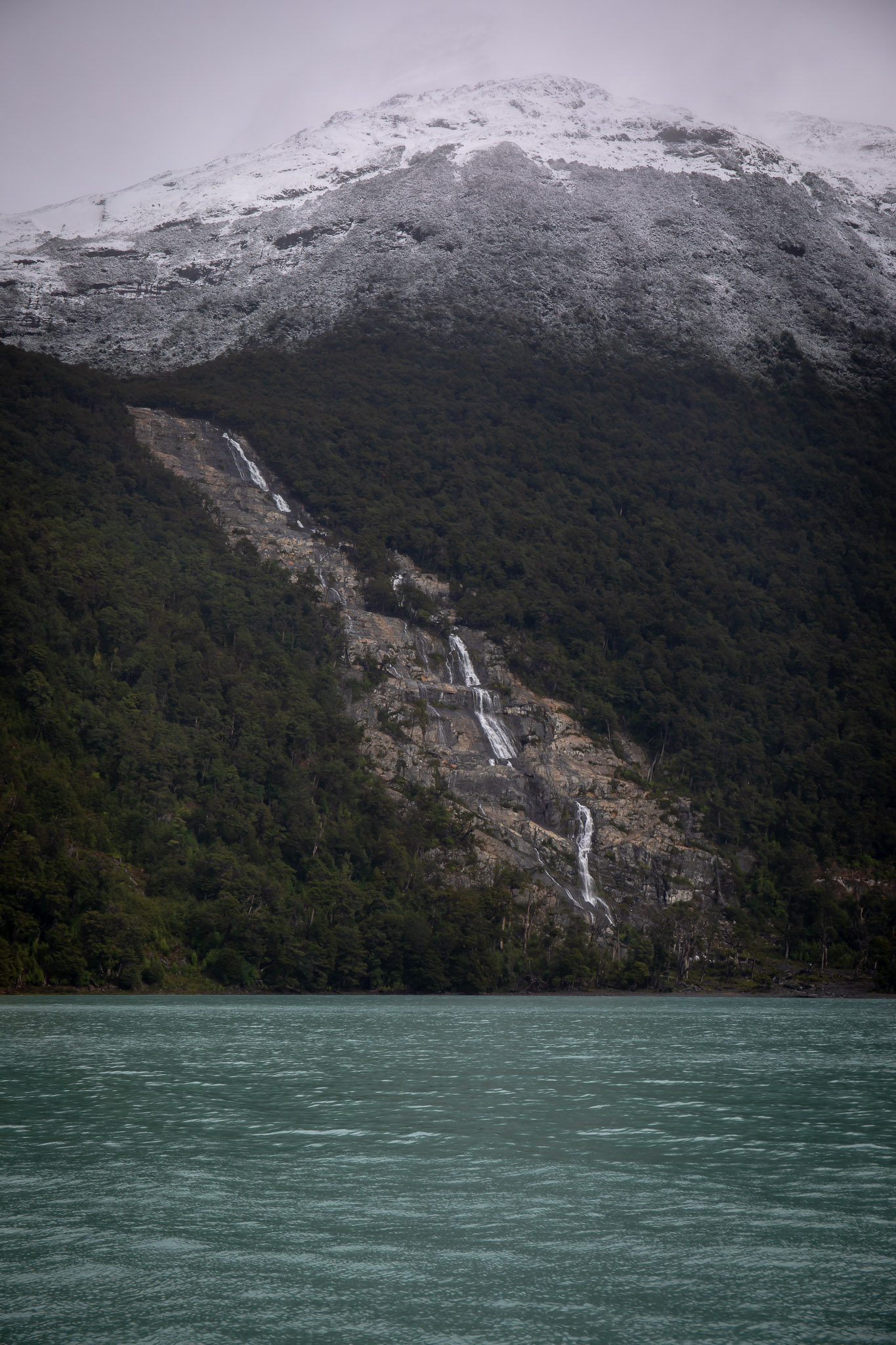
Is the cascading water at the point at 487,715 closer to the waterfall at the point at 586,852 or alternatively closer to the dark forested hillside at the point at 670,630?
the dark forested hillside at the point at 670,630

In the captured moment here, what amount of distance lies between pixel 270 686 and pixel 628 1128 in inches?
4589

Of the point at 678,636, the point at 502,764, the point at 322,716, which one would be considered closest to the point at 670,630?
the point at 678,636

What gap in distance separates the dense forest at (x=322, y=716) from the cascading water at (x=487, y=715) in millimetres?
→ 10352

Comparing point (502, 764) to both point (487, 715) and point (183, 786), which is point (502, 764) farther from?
point (183, 786)

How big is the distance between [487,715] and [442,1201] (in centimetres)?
12470

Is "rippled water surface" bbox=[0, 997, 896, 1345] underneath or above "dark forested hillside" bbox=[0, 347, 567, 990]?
underneath

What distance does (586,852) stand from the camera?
5039 inches

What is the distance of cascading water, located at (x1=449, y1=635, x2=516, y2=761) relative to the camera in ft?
452

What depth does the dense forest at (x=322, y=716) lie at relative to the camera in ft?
323

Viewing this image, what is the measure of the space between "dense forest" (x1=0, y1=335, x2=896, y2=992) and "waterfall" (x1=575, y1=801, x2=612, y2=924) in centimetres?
456

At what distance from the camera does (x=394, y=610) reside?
15700cm

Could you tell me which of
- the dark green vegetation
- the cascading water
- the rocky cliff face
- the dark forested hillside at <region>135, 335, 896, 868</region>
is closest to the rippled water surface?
the rocky cliff face

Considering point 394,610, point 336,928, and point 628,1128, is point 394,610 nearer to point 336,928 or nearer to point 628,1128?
point 336,928

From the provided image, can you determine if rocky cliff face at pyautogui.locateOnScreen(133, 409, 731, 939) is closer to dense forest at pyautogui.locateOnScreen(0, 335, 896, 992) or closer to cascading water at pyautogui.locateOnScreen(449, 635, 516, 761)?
cascading water at pyautogui.locateOnScreen(449, 635, 516, 761)
